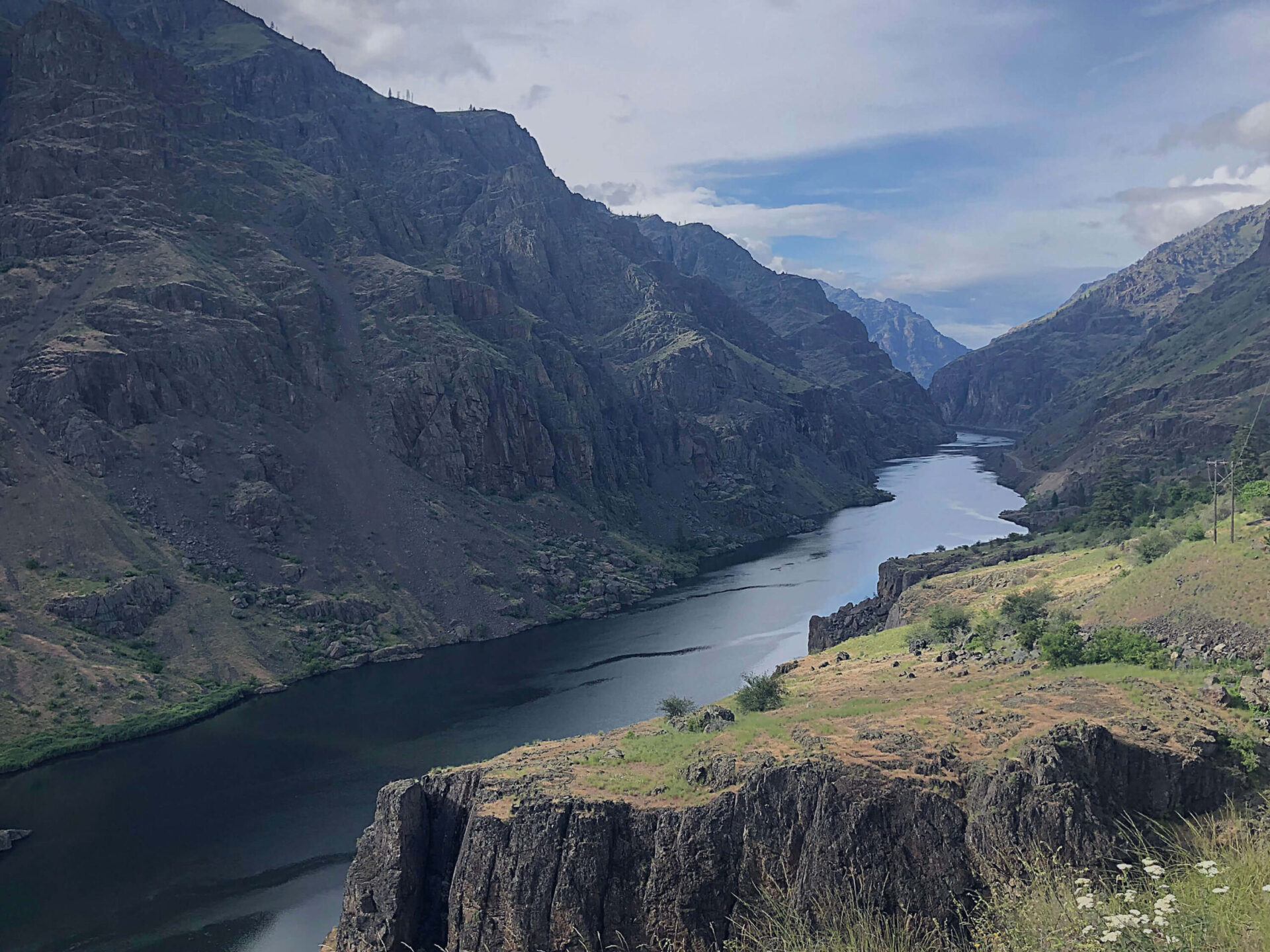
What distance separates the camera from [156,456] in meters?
130

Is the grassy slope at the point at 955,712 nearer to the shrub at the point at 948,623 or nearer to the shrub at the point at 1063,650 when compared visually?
the shrub at the point at 1063,650

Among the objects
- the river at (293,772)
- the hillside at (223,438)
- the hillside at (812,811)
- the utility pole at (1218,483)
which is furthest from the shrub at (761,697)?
the hillside at (223,438)

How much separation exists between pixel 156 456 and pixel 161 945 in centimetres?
8908

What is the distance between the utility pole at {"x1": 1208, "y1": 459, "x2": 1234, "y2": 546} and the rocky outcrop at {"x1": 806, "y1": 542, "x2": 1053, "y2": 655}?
806 inches

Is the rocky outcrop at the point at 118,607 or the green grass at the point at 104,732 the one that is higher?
the rocky outcrop at the point at 118,607

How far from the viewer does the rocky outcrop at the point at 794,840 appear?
3288 centimetres

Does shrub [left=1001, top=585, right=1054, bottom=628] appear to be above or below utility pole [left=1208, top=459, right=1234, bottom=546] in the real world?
below

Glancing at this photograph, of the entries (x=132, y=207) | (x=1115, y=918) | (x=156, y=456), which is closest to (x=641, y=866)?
(x=1115, y=918)

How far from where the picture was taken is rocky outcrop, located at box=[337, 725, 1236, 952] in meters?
32.9

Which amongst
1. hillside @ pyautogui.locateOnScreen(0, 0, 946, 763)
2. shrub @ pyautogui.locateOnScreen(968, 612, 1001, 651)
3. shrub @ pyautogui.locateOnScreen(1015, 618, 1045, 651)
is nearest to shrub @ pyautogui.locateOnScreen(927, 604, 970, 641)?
shrub @ pyautogui.locateOnScreen(968, 612, 1001, 651)

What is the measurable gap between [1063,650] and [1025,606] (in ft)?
69.5

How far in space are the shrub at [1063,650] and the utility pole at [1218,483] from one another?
20.3 metres

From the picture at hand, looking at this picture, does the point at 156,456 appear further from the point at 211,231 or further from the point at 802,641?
the point at 802,641

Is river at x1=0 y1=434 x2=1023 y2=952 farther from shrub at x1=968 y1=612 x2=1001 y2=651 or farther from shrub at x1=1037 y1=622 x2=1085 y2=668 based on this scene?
shrub at x1=1037 y1=622 x2=1085 y2=668
